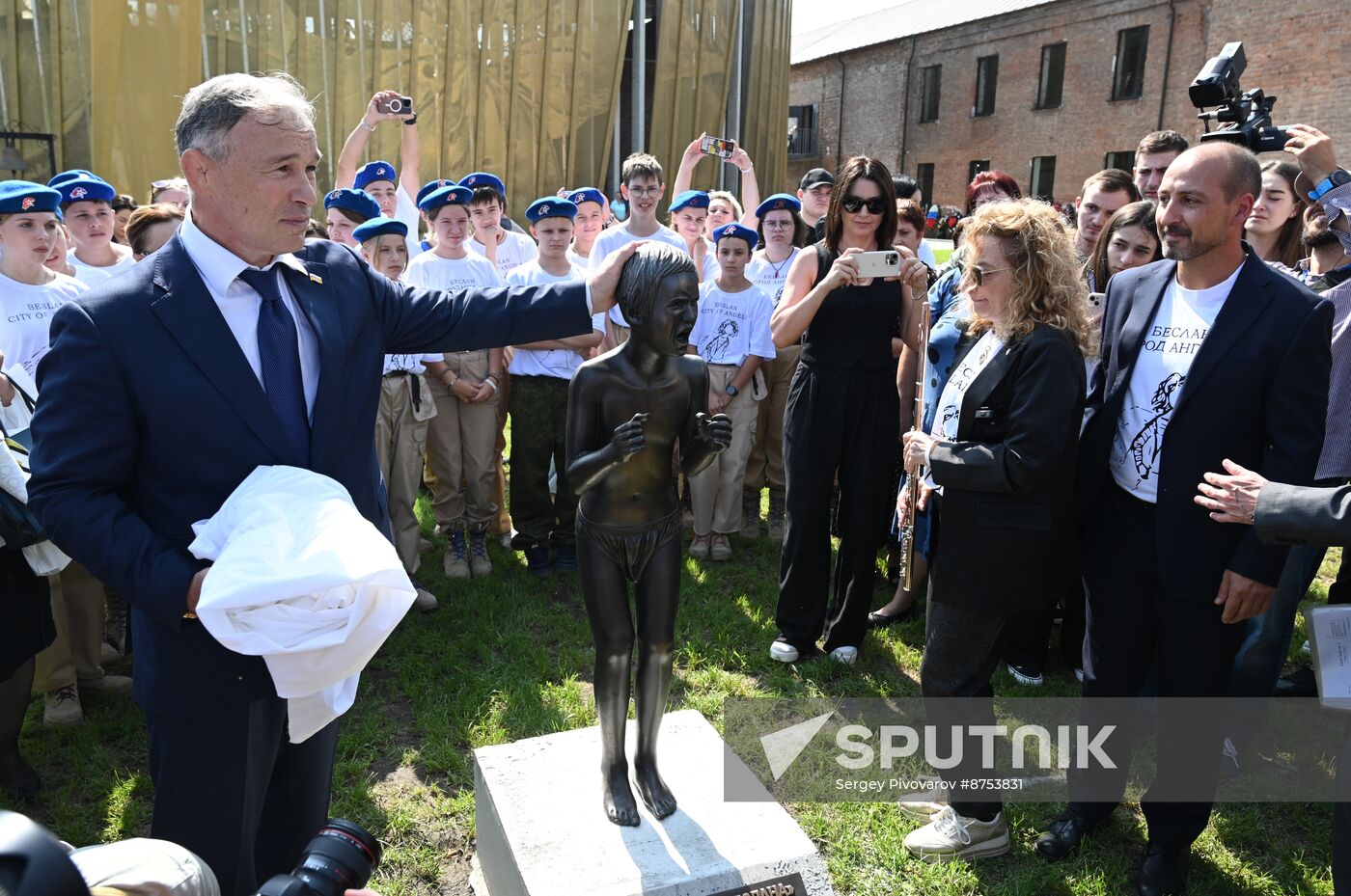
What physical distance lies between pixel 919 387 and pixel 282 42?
417 inches

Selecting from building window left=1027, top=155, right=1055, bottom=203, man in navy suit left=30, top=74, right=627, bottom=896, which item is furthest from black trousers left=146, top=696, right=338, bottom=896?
building window left=1027, top=155, right=1055, bottom=203

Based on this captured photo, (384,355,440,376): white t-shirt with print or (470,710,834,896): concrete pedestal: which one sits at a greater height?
(384,355,440,376): white t-shirt with print

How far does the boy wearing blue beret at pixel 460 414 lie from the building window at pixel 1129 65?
26.8 metres

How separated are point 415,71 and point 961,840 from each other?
1171cm

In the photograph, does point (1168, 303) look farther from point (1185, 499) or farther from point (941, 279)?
point (941, 279)

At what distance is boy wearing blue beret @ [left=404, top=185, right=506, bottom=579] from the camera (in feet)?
18.9

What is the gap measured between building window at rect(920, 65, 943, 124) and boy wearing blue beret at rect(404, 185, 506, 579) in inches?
1214

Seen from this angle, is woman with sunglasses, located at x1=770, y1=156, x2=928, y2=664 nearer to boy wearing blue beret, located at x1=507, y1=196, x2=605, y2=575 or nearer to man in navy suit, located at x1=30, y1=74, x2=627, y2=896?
boy wearing blue beret, located at x1=507, y1=196, x2=605, y2=575

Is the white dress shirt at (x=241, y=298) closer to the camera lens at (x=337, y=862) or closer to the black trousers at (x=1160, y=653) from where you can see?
the camera lens at (x=337, y=862)

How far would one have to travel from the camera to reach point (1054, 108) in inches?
1129

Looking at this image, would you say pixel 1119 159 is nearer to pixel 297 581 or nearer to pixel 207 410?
pixel 207 410

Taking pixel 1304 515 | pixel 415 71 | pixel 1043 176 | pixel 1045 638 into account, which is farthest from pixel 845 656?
pixel 1043 176

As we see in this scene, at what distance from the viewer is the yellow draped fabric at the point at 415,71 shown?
10.1 metres

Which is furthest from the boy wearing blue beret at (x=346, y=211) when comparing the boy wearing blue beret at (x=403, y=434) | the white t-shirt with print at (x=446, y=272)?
the white t-shirt with print at (x=446, y=272)
